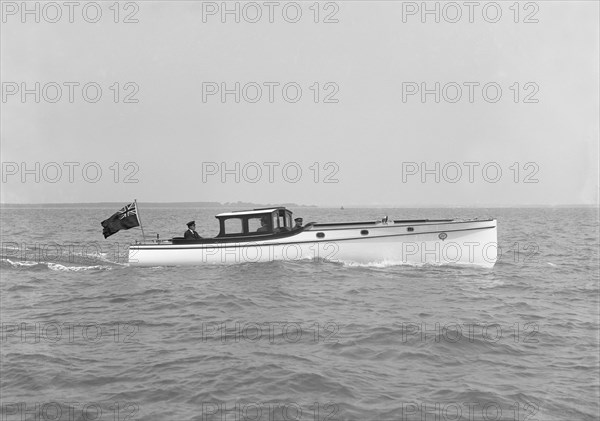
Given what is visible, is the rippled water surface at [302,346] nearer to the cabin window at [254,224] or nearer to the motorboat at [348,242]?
the motorboat at [348,242]

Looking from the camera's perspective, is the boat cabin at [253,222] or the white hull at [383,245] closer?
the white hull at [383,245]

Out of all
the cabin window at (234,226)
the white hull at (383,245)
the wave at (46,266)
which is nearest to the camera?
the white hull at (383,245)

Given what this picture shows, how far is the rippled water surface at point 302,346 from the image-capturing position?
8.31 metres

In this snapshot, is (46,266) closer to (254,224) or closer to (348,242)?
(254,224)

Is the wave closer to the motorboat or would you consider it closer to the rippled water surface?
the rippled water surface

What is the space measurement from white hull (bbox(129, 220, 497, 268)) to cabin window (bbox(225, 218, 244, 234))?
2.07ft

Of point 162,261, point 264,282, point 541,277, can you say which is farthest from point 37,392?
point 541,277

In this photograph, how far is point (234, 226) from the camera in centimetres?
2303

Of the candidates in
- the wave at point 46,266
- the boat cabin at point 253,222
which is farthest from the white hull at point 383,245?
the wave at point 46,266

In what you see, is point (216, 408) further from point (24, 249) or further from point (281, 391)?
point (24, 249)

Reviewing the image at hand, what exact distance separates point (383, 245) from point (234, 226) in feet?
22.9

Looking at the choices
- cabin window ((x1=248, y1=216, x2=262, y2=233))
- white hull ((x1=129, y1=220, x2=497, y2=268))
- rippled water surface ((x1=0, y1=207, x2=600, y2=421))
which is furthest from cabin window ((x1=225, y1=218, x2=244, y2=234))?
rippled water surface ((x1=0, y1=207, x2=600, y2=421))

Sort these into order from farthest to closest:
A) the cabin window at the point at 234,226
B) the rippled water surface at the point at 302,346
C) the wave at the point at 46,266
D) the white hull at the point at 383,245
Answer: the wave at the point at 46,266 → the cabin window at the point at 234,226 → the white hull at the point at 383,245 → the rippled water surface at the point at 302,346

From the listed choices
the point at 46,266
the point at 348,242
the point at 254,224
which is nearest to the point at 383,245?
the point at 348,242
